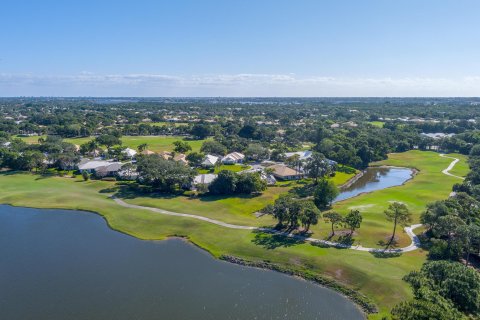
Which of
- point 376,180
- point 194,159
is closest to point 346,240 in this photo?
point 376,180

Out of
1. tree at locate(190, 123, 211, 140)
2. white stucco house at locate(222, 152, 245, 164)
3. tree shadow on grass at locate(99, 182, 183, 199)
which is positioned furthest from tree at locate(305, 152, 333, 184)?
tree at locate(190, 123, 211, 140)

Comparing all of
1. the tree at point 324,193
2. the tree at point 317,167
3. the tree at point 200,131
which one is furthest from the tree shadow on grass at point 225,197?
the tree at point 200,131

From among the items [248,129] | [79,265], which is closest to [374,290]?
[79,265]

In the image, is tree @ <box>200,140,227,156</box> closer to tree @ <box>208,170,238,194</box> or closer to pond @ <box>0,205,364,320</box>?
tree @ <box>208,170,238,194</box>

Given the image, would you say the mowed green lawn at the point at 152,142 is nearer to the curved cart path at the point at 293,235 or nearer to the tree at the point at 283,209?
the curved cart path at the point at 293,235

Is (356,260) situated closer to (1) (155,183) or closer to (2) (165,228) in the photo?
(2) (165,228)

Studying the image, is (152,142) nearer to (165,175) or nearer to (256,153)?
(256,153)

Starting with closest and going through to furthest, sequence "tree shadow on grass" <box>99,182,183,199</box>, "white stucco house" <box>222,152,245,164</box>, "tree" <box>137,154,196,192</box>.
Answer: "tree shadow on grass" <box>99,182,183,199</box> → "tree" <box>137,154,196,192</box> → "white stucco house" <box>222,152,245,164</box>
